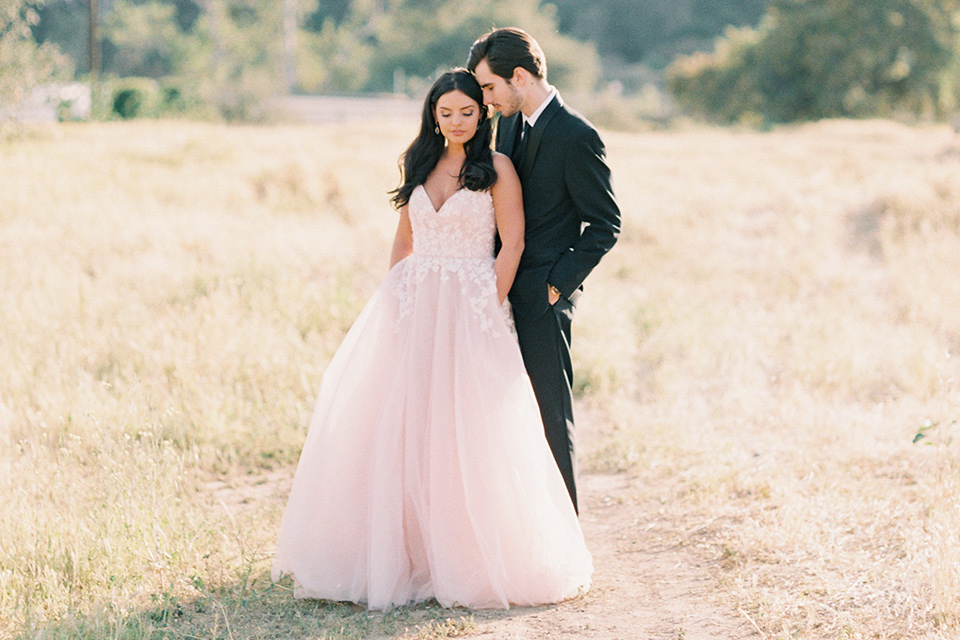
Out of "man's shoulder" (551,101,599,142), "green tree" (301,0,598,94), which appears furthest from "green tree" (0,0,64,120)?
"green tree" (301,0,598,94)

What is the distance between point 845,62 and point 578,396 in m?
→ 43.5

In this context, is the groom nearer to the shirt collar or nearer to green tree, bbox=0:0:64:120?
the shirt collar

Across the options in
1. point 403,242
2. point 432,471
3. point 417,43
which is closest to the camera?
point 432,471

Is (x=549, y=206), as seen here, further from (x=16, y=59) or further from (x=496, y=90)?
(x=16, y=59)

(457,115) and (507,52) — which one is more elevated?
(507,52)

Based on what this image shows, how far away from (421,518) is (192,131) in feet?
68.7

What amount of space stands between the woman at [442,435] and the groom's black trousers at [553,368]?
166 mm

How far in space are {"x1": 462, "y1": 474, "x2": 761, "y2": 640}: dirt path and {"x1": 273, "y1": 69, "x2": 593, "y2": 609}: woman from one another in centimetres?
12

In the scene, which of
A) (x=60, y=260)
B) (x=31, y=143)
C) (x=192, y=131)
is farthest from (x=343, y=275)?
(x=192, y=131)

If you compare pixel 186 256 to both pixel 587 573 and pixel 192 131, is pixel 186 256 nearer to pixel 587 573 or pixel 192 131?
pixel 587 573

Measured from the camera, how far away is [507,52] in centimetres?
375

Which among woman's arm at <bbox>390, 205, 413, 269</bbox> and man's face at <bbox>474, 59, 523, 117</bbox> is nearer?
man's face at <bbox>474, 59, 523, 117</bbox>

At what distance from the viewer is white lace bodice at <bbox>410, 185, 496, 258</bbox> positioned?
3.80m

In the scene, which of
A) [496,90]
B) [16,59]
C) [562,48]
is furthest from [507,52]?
[562,48]
